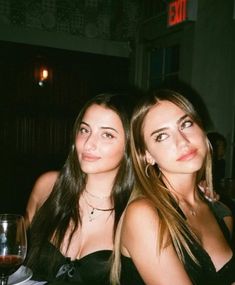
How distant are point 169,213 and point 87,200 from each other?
79 centimetres

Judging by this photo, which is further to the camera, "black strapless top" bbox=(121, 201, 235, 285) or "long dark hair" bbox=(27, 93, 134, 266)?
"long dark hair" bbox=(27, 93, 134, 266)

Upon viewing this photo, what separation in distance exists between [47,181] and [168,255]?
4.00 feet

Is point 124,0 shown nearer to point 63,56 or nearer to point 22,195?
point 63,56

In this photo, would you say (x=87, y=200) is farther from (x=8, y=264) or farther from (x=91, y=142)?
(x=8, y=264)

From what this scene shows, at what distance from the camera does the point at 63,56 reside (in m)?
6.76

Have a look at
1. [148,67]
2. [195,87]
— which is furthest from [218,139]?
[148,67]

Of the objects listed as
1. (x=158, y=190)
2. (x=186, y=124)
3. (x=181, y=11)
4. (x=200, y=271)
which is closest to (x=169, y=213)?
(x=158, y=190)

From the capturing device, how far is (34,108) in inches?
262

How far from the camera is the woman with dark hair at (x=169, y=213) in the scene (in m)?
1.53

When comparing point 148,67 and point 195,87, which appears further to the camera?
point 148,67

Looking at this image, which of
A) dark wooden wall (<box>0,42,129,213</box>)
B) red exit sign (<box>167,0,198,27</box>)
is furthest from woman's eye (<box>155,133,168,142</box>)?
dark wooden wall (<box>0,42,129,213</box>)

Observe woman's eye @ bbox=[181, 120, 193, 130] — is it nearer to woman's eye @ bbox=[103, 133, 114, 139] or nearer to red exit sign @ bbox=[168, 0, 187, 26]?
woman's eye @ bbox=[103, 133, 114, 139]

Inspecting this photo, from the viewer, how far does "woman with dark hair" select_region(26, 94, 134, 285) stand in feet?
6.22

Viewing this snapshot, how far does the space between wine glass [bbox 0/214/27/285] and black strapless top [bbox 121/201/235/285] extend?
644 millimetres
